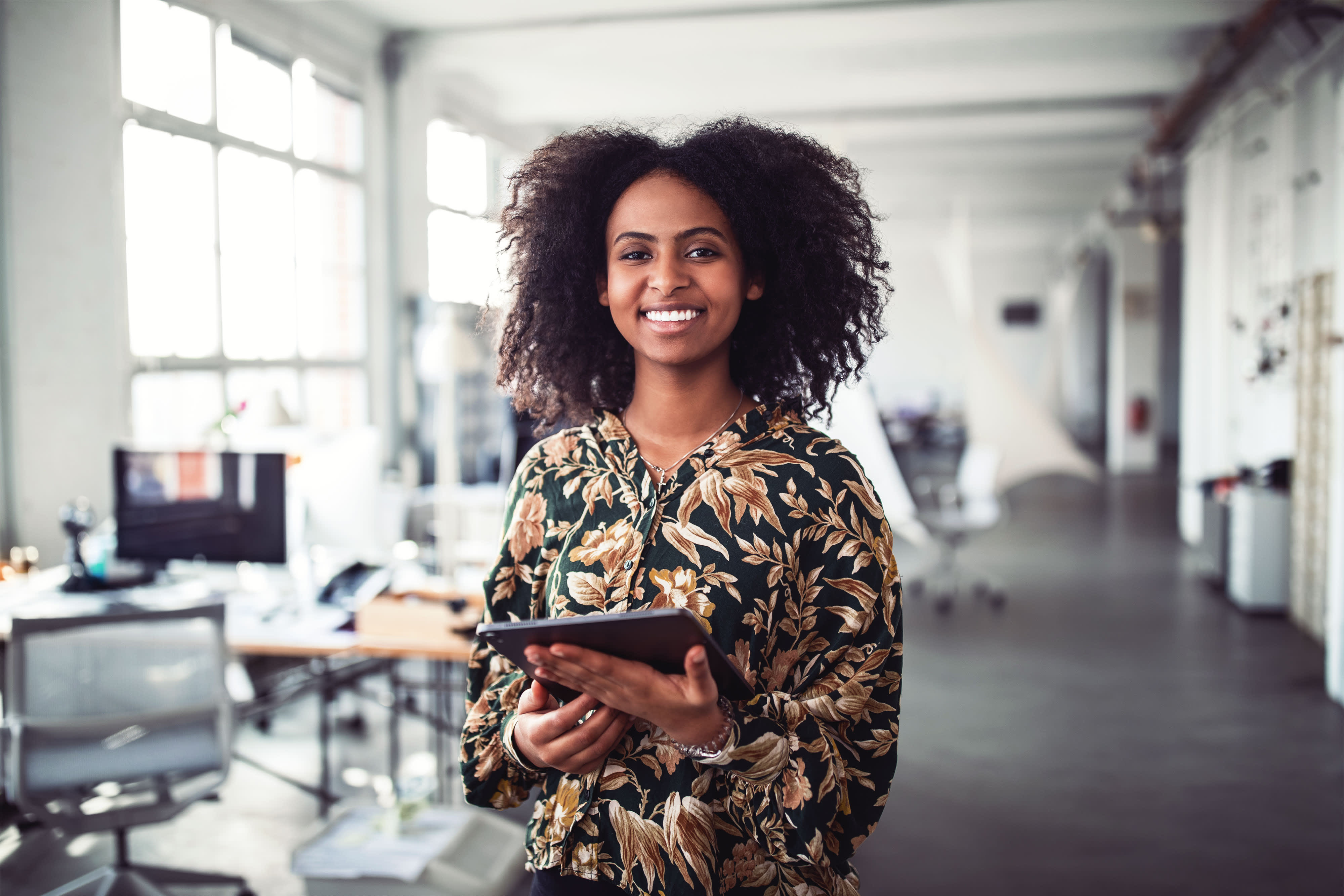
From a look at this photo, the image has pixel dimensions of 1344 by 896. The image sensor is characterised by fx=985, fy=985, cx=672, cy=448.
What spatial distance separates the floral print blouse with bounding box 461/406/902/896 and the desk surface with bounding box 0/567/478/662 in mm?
1708

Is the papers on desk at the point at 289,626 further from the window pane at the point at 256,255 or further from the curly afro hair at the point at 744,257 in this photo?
the window pane at the point at 256,255

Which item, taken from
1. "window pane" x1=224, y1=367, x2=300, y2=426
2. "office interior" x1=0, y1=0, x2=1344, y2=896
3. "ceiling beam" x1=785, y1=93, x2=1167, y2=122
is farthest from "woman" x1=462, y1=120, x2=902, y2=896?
"ceiling beam" x1=785, y1=93, x2=1167, y2=122

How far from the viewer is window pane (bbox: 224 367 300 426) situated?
4.09 meters

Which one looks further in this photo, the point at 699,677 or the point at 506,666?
the point at 506,666

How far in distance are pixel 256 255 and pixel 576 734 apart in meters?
5.26

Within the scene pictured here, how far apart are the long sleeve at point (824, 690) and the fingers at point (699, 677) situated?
0.08 meters

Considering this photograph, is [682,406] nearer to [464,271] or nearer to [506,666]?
[506,666]

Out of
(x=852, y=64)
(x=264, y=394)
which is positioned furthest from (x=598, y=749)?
(x=852, y=64)

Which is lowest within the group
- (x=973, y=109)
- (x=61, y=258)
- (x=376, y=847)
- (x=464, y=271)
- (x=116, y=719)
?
(x=376, y=847)

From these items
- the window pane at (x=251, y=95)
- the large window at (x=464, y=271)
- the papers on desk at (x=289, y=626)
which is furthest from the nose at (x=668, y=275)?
the large window at (x=464, y=271)

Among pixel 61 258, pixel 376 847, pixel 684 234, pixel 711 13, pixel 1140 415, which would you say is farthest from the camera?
pixel 1140 415

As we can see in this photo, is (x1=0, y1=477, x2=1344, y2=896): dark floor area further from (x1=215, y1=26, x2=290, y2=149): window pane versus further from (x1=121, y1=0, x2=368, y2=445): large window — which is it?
(x1=215, y1=26, x2=290, y2=149): window pane

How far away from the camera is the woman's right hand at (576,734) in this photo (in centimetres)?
109

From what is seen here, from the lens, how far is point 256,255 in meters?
5.62
